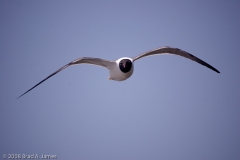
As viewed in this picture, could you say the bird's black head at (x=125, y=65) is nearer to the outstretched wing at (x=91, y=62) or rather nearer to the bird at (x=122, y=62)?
the bird at (x=122, y=62)

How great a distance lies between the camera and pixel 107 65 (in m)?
11.9

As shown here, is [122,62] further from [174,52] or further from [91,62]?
[174,52]

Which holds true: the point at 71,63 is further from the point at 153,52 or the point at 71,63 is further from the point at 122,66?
the point at 153,52

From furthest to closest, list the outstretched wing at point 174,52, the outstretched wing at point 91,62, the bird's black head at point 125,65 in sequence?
the outstretched wing at point 174,52 < the bird's black head at point 125,65 < the outstretched wing at point 91,62

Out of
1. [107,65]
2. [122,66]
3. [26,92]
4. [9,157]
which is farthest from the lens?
[9,157]

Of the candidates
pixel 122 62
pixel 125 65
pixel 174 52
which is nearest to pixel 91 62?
pixel 122 62

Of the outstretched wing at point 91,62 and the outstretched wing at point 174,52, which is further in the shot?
the outstretched wing at point 174,52

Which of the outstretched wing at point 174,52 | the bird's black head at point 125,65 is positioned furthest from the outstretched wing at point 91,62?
the outstretched wing at point 174,52

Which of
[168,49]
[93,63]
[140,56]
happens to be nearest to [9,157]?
[93,63]

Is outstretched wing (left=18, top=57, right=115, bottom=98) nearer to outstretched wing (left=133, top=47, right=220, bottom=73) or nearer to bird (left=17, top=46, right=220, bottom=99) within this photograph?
bird (left=17, top=46, right=220, bottom=99)

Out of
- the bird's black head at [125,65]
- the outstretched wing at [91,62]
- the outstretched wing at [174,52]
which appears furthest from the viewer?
the outstretched wing at [174,52]

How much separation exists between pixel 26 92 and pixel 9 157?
4388mm

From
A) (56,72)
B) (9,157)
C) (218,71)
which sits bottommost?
(9,157)

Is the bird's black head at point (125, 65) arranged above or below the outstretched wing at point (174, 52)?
below
